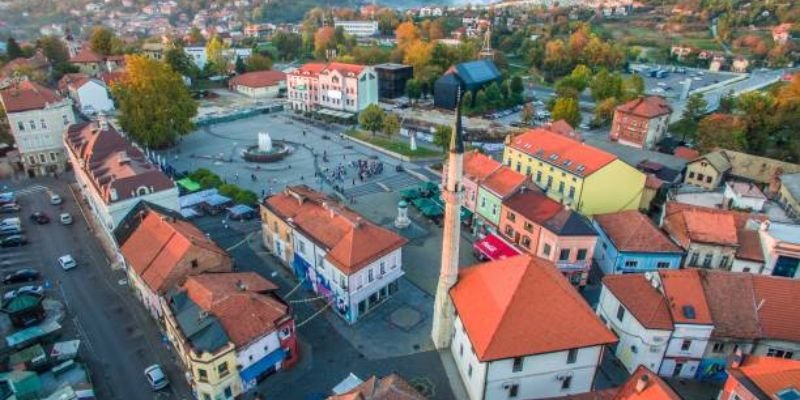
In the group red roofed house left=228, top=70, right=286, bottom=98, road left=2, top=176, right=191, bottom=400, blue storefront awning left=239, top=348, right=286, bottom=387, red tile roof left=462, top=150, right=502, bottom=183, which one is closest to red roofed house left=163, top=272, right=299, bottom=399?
blue storefront awning left=239, top=348, right=286, bottom=387

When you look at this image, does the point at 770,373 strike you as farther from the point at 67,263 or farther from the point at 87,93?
the point at 87,93

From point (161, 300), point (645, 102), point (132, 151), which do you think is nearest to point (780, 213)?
point (645, 102)

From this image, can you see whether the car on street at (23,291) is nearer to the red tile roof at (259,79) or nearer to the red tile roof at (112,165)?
the red tile roof at (112,165)

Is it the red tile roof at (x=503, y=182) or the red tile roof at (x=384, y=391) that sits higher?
the red tile roof at (x=503, y=182)

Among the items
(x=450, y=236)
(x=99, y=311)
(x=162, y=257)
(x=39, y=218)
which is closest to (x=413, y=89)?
(x=39, y=218)

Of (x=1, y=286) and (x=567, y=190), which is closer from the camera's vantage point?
(x=1, y=286)

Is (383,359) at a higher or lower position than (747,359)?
lower

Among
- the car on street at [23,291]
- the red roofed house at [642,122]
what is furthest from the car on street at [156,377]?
the red roofed house at [642,122]

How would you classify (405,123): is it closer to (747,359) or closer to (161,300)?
(161,300)
